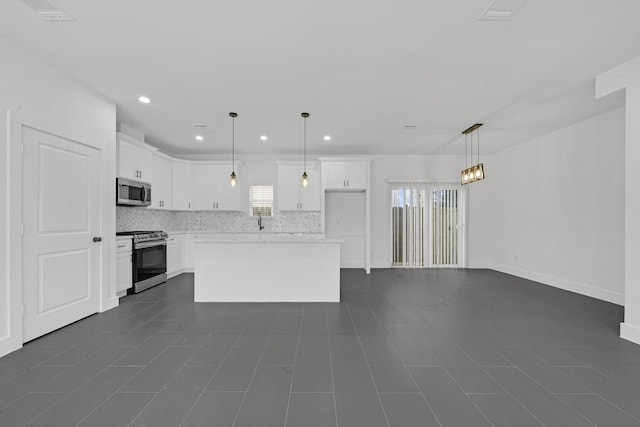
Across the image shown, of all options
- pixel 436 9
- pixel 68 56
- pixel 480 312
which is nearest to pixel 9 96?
pixel 68 56

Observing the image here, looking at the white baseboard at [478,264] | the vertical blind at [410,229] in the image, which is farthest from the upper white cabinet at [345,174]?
the white baseboard at [478,264]

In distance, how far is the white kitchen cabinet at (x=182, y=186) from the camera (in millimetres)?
6539

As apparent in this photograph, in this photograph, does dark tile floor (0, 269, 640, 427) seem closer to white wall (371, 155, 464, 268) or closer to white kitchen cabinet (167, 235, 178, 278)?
white kitchen cabinet (167, 235, 178, 278)

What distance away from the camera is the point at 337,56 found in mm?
2963

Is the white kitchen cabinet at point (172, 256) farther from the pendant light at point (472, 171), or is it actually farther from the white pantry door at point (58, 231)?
the pendant light at point (472, 171)

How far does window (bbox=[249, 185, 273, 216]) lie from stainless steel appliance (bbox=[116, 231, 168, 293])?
2126 mm

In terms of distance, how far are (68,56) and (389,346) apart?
4.30 metres

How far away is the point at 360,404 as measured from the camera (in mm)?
1961

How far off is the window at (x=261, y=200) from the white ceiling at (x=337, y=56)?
2.51 m

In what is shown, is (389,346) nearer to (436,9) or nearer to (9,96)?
(436,9)

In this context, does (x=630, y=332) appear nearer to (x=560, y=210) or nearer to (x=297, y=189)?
(x=560, y=210)

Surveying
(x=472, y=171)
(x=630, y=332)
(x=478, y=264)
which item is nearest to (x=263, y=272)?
(x=472, y=171)

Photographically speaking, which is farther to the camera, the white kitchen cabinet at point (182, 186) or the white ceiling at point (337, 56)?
the white kitchen cabinet at point (182, 186)

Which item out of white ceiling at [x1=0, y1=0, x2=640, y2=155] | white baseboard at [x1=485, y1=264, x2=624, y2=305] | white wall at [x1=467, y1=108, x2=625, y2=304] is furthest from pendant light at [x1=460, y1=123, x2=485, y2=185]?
white baseboard at [x1=485, y1=264, x2=624, y2=305]
